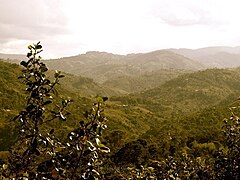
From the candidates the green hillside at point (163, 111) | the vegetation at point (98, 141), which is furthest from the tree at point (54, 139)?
the green hillside at point (163, 111)

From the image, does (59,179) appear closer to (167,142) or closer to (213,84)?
(167,142)

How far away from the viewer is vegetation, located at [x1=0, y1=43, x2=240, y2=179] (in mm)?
4496

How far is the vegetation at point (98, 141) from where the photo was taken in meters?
4.50

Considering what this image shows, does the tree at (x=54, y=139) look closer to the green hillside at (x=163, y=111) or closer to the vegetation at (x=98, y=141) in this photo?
the vegetation at (x=98, y=141)

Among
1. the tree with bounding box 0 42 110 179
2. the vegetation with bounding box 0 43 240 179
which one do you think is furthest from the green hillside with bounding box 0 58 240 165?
the tree with bounding box 0 42 110 179

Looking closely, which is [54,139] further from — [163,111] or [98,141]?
[163,111]

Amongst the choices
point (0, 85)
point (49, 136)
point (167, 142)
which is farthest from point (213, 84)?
point (49, 136)

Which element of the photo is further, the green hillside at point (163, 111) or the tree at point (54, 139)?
the green hillside at point (163, 111)

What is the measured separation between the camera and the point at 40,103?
4.63 meters

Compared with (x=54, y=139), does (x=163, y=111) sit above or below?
below

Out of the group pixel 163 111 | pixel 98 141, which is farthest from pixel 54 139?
pixel 163 111

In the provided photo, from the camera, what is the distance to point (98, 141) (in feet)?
13.9

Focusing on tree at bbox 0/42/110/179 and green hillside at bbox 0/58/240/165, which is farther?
green hillside at bbox 0/58/240/165

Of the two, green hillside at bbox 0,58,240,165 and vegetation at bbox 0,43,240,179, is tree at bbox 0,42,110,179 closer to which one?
vegetation at bbox 0,43,240,179
